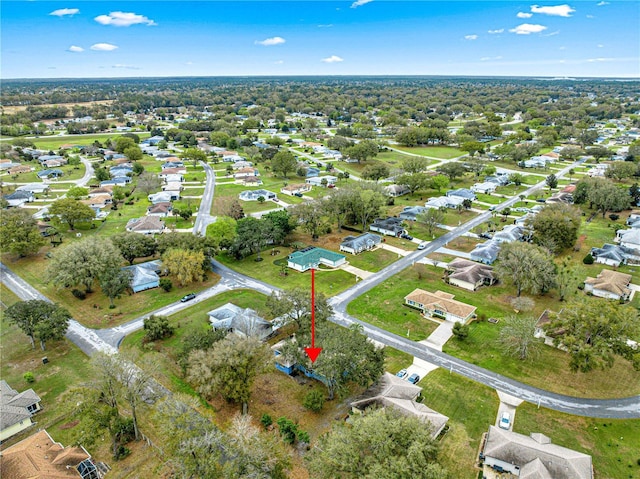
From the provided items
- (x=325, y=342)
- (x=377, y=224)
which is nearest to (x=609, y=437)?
(x=325, y=342)

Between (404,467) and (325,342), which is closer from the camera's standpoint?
(404,467)

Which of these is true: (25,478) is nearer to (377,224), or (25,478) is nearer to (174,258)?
(174,258)

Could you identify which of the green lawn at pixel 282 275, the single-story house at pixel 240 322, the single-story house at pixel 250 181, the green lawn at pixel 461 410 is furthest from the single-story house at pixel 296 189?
the green lawn at pixel 461 410

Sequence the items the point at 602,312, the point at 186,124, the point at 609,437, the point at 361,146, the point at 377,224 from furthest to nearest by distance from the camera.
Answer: the point at 186,124, the point at 361,146, the point at 377,224, the point at 602,312, the point at 609,437

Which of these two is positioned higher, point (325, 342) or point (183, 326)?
point (325, 342)

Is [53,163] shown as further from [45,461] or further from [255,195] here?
[45,461]

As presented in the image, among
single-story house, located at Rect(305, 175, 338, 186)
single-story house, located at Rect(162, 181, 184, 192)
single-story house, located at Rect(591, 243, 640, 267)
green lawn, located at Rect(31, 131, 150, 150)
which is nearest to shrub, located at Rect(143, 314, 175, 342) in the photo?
single-story house, located at Rect(162, 181, 184, 192)

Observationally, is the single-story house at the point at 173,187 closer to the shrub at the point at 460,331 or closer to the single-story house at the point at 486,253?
the single-story house at the point at 486,253

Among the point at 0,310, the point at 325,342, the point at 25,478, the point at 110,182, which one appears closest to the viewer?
the point at 25,478
